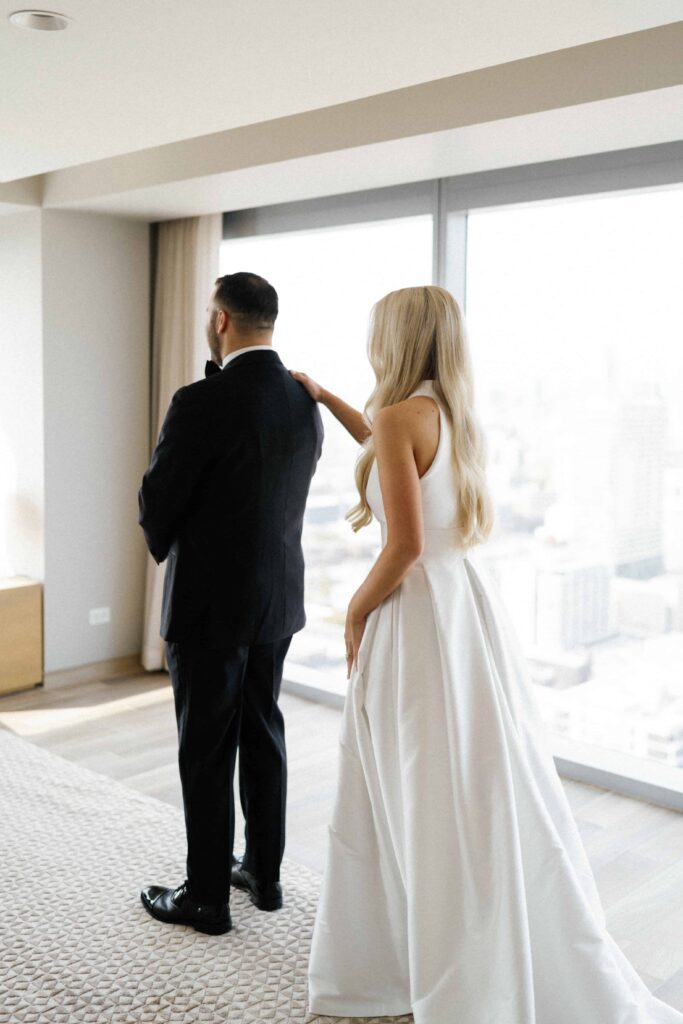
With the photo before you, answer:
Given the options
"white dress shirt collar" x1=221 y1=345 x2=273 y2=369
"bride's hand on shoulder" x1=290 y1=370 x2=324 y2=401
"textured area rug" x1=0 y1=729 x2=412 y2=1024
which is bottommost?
"textured area rug" x1=0 y1=729 x2=412 y2=1024

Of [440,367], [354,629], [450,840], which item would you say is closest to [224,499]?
[354,629]

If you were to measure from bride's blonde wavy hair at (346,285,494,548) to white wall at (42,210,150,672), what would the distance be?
3.01 metres

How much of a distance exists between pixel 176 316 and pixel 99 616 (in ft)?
5.15

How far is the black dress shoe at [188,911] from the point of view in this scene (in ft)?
9.16

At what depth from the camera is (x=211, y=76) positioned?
2656 mm

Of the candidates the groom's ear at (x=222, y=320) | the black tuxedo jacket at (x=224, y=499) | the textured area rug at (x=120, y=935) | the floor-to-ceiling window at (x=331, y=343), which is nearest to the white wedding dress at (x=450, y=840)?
the textured area rug at (x=120, y=935)

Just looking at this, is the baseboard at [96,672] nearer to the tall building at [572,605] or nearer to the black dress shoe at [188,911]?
the tall building at [572,605]

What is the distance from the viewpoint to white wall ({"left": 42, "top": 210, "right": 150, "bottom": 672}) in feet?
16.4

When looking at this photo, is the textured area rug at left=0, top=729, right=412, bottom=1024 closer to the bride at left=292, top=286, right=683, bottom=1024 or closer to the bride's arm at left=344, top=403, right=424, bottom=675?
the bride at left=292, top=286, right=683, bottom=1024

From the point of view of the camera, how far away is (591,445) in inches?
156

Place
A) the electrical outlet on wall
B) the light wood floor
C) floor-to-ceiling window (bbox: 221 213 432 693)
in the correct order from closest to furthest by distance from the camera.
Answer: the light wood floor
floor-to-ceiling window (bbox: 221 213 432 693)
the electrical outlet on wall

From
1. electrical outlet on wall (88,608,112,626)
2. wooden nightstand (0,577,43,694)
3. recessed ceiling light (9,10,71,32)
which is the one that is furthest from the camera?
electrical outlet on wall (88,608,112,626)

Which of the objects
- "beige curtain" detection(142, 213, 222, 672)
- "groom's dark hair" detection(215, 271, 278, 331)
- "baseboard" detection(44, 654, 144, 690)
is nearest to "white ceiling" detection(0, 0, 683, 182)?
"groom's dark hair" detection(215, 271, 278, 331)

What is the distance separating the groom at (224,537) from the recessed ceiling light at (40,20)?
69 cm
